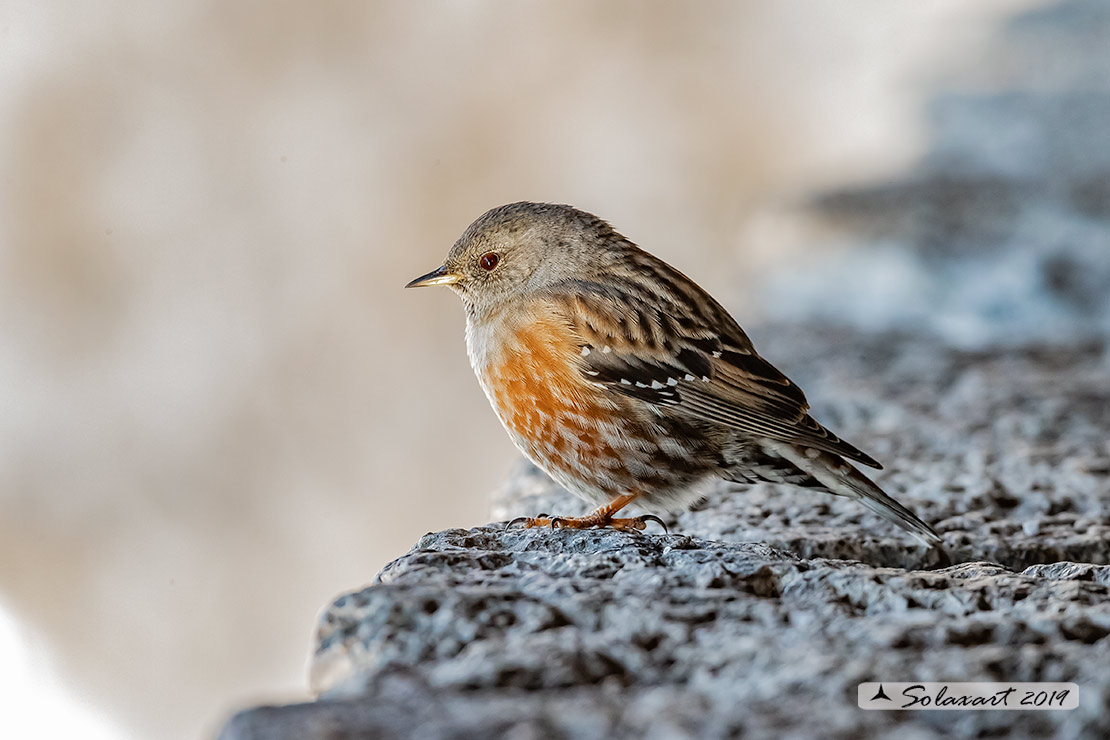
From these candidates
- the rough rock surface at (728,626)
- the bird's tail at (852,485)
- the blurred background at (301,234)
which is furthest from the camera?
the blurred background at (301,234)

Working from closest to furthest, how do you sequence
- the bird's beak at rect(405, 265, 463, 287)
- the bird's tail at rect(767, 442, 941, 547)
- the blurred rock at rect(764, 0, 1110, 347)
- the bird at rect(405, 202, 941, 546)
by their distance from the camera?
the bird's tail at rect(767, 442, 941, 547) → the bird at rect(405, 202, 941, 546) → the bird's beak at rect(405, 265, 463, 287) → the blurred rock at rect(764, 0, 1110, 347)

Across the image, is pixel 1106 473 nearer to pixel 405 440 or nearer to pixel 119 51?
pixel 405 440

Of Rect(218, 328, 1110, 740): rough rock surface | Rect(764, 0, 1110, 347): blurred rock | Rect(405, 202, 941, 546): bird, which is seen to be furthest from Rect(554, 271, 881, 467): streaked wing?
Rect(764, 0, 1110, 347): blurred rock

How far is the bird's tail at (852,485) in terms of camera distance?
220 cm

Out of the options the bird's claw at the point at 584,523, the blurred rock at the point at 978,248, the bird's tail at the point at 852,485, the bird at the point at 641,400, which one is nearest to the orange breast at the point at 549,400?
the bird at the point at 641,400

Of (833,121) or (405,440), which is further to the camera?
(833,121)

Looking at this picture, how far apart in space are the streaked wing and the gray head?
0.32 feet

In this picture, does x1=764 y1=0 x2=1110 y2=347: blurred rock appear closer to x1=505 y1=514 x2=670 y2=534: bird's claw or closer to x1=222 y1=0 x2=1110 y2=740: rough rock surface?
x1=222 y1=0 x2=1110 y2=740: rough rock surface

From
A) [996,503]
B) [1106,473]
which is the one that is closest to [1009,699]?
[996,503]

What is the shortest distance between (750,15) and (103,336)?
20.1ft

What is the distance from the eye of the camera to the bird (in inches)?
96.1

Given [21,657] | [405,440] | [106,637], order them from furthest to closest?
[405,440] < [106,637] < [21,657]

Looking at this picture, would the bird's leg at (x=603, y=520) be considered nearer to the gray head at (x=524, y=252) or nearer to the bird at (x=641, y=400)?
the bird at (x=641, y=400)

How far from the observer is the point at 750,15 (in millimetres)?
10211
